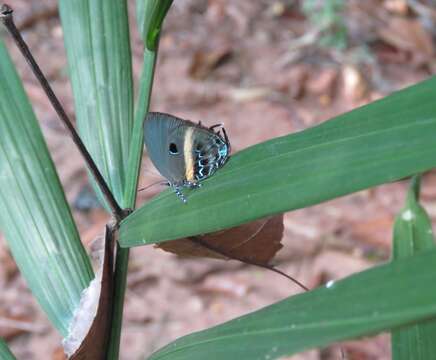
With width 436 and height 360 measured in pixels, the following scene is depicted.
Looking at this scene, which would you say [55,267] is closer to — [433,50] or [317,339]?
[317,339]

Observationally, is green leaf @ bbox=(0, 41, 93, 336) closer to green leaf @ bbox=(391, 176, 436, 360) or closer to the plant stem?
the plant stem

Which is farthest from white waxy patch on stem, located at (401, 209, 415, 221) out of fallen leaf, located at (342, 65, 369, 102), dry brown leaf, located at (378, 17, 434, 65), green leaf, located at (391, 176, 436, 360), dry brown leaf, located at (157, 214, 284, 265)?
dry brown leaf, located at (378, 17, 434, 65)

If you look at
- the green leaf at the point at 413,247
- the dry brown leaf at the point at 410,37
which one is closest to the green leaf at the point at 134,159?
the green leaf at the point at 413,247

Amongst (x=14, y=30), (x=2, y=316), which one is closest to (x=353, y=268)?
(x=2, y=316)

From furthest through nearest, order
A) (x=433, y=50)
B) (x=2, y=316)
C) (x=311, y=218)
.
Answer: (x=433, y=50) → (x=311, y=218) → (x=2, y=316)

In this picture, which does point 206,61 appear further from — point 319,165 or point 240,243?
point 319,165

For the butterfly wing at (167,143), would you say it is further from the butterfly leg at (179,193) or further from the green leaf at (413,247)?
the green leaf at (413,247)
